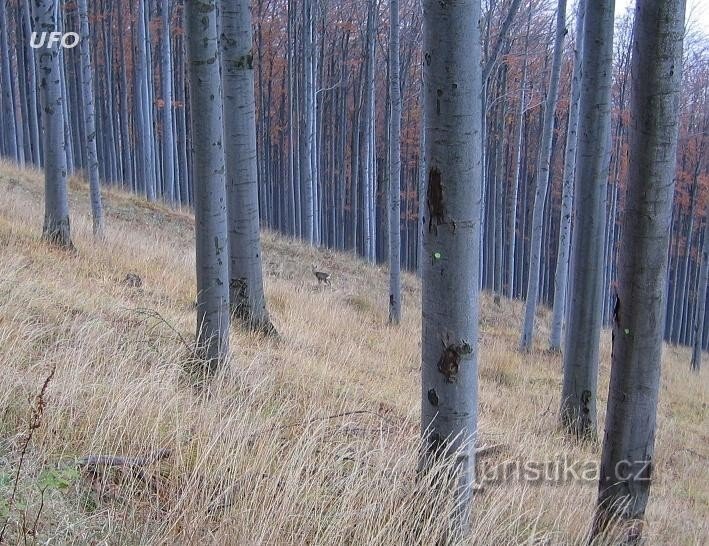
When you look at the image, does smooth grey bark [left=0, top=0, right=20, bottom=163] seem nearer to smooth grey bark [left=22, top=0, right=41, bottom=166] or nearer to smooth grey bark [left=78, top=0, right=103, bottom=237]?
smooth grey bark [left=22, top=0, right=41, bottom=166]

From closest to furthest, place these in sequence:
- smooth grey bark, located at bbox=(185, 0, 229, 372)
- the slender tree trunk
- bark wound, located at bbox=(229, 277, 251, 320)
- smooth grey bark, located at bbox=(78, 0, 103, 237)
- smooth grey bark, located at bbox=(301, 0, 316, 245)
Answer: smooth grey bark, located at bbox=(185, 0, 229, 372)
bark wound, located at bbox=(229, 277, 251, 320)
smooth grey bark, located at bbox=(78, 0, 103, 237)
the slender tree trunk
smooth grey bark, located at bbox=(301, 0, 316, 245)

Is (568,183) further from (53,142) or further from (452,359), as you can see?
(452,359)

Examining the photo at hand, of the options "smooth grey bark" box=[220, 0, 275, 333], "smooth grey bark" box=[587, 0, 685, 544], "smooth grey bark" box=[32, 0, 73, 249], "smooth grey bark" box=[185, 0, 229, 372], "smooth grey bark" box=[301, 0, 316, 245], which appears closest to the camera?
"smooth grey bark" box=[587, 0, 685, 544]

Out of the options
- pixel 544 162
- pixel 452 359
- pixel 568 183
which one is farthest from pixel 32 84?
pixel 452 359

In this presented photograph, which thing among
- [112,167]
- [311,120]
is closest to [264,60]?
[112,167]

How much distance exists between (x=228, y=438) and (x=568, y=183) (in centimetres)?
798

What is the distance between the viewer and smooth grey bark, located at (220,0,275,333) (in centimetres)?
562

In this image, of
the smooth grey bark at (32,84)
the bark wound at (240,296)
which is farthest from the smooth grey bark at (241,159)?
the smooth grey bark at (32,84)

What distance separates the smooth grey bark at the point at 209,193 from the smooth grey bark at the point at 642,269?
2506 mm

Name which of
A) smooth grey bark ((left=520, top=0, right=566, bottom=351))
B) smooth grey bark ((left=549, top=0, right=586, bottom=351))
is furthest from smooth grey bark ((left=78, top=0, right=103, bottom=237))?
smooth grey bark ((left=520, top=0, right=566, bottom=351))

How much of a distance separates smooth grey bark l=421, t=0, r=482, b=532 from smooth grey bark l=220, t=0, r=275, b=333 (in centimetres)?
327

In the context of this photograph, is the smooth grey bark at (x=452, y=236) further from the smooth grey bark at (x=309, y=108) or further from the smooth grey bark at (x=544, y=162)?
the smooth grey bark at (x=309, y=108)

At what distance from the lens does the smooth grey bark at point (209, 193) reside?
4234mm

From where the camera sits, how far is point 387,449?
3.22 meters
